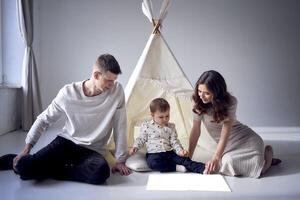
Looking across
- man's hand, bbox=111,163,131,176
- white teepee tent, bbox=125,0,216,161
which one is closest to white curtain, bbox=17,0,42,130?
white teepee tent, bbox=125,0,216,161

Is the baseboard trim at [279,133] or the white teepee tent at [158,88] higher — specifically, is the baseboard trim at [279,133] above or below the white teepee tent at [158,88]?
below

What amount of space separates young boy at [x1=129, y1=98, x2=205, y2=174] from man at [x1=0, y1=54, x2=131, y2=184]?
169 mm

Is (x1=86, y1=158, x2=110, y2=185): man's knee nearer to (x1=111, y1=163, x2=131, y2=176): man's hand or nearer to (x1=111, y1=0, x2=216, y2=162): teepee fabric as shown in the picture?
(x1=111, y1=163, x2=131, y2=176): man's hand

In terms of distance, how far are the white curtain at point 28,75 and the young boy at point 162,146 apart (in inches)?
65.0

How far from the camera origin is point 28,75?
3.12 m

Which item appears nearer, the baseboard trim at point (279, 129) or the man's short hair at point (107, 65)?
the man's short hair at point (107, 65)

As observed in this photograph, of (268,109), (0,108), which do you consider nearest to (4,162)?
(0,108)

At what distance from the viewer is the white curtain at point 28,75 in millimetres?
3098

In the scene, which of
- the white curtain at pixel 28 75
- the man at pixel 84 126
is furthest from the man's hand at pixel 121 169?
the white curtain at pixel 28 75

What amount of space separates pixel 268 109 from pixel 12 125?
102 inches

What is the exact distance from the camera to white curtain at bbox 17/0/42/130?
3.10m

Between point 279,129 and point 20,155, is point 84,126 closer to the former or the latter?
point 20,155

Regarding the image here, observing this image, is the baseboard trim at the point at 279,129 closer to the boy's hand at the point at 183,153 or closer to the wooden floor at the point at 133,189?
the wooden floor at the point at 133,189

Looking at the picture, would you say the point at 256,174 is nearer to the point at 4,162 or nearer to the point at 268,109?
the point at 4,162
